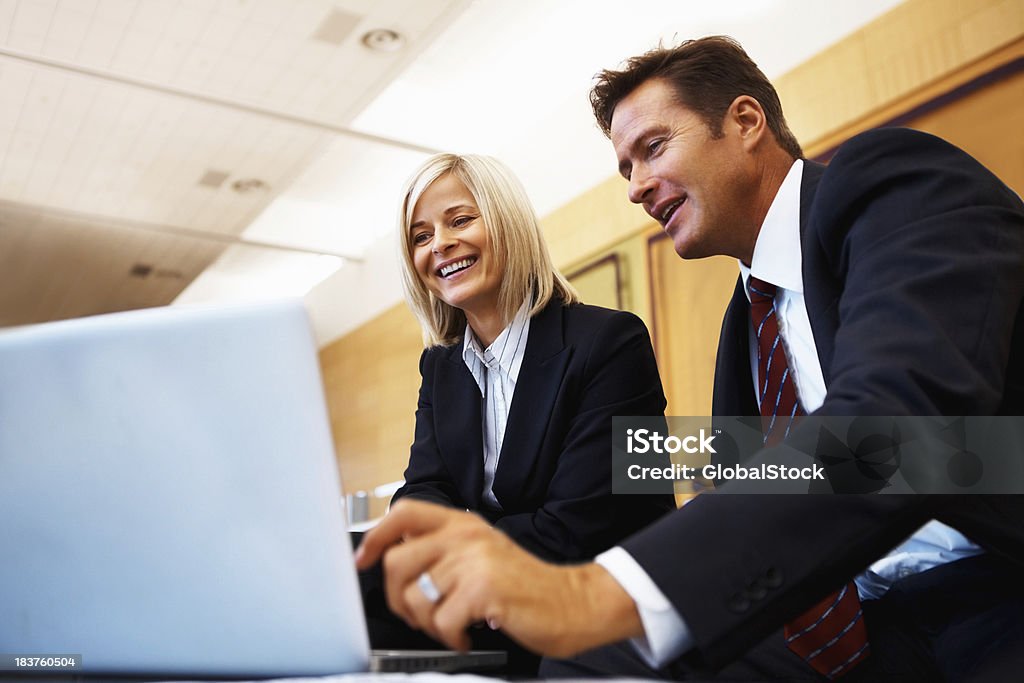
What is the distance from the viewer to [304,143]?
5.24m

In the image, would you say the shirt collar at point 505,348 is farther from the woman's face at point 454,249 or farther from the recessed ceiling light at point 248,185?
the recessed ceiling light at point 248,185

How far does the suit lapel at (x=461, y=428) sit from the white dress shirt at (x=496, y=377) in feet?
0.06

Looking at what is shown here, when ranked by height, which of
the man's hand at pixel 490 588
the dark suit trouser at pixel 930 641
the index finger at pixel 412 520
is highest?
the index finger at pixel 412 520

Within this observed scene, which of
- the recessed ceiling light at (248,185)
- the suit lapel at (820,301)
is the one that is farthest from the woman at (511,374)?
the recessed ceiling light at (248,185)

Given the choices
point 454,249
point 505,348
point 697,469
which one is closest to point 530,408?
point 505,348

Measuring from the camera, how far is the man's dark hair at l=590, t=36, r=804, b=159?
1.60m

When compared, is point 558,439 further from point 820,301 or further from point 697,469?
point 820,301

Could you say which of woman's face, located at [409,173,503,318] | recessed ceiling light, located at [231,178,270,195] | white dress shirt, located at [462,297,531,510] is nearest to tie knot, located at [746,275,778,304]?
white dress shirt, located at [462,297,531,510]

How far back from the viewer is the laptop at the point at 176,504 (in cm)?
59

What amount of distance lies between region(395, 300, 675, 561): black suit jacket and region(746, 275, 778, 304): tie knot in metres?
0.32

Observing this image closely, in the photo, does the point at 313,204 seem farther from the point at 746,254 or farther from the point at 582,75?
the point at 746,254

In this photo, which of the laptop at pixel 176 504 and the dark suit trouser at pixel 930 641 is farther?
the dark suit trouser at pixel 930 641

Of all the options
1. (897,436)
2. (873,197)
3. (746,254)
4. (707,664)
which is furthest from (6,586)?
(746,254)

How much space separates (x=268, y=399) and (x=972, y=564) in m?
0.74
